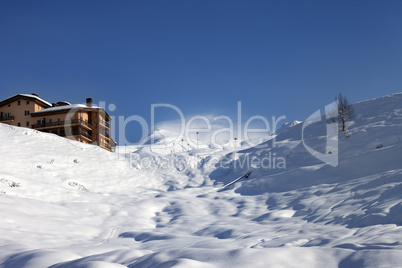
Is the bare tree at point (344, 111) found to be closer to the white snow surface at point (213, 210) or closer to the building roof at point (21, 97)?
the white snow surface at point (213, 210)

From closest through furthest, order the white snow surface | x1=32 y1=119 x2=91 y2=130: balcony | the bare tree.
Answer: the white snow surface, the bare tree, x1=32 y1=119 x2=91 y2=130: balcony

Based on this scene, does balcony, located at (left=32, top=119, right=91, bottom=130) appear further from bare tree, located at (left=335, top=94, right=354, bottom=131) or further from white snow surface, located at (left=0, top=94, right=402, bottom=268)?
bare tree, located at (left=335, top=94, right=354, bottom=131)

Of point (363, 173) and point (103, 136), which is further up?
point (103, 136)

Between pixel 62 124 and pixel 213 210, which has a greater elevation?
pixel 62 124

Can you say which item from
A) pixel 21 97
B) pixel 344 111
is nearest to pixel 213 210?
pixel 344 111

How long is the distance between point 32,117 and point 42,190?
3983 cm

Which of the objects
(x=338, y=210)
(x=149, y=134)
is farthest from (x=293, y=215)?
(x=149, y=134)

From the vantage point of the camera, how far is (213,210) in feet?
48.6

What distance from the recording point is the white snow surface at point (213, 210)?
215 inches

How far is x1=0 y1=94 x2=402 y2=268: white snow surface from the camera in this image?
215 inches

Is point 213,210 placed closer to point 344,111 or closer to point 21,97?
point 344,111

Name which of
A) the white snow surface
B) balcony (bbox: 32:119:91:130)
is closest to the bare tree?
the white snow surface

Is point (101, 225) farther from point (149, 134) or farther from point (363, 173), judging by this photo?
point (149, 134)

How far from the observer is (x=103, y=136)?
55.3 meters
